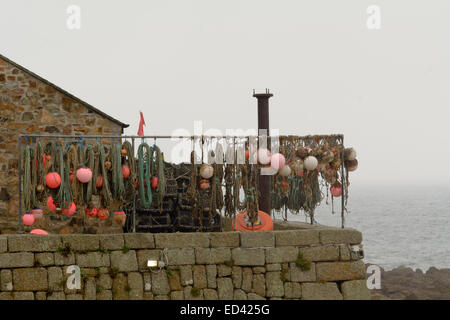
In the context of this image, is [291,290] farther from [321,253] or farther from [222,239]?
[222,239]

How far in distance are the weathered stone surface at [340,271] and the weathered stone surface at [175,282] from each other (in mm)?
2070

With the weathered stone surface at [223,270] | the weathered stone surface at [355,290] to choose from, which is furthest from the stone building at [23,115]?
the weathered stone surface at [355,290]

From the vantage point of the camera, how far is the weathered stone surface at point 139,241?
25.5ft

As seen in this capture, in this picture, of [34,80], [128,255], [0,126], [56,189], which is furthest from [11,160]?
[128,255]

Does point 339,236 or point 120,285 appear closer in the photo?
point 120,285

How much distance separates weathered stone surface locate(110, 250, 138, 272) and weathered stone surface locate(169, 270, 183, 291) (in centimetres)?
55

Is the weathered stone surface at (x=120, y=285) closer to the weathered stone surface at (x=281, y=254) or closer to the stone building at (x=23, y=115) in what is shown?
the weathered stone surface at (x=281, y=254)

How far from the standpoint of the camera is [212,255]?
779 centimetres

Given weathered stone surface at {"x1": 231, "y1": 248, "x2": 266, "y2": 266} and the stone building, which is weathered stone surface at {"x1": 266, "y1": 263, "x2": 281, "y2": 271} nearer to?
weathered stone surface at {"x1": 231, "y1": 248, "x2": 266, "y2": 266}

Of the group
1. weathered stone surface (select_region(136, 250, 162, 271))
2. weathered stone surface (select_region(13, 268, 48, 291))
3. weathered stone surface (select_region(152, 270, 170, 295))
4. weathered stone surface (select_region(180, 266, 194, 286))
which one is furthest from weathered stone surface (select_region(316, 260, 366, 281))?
weathered stone surface (select_region(13, 268, 48, 291))

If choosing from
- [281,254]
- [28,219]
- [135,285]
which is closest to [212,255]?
[281,254]

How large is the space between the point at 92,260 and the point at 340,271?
3.70m

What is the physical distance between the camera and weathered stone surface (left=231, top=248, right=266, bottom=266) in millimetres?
7816
